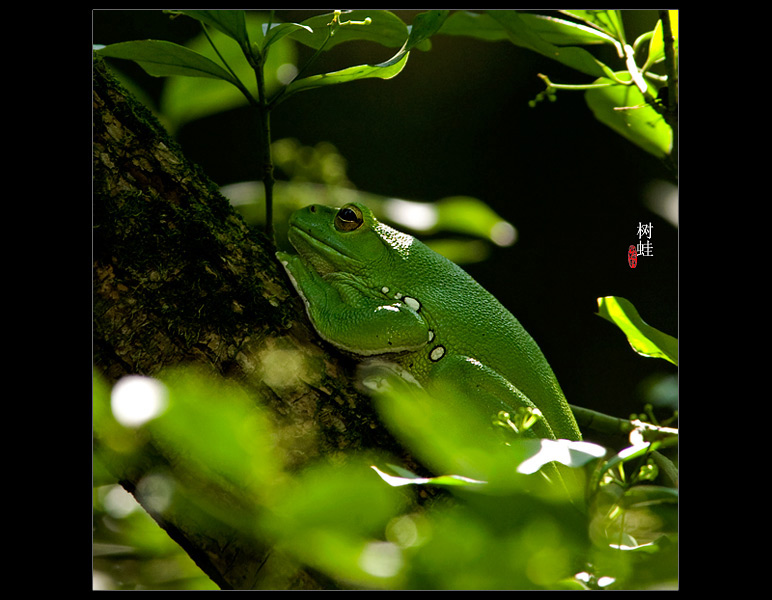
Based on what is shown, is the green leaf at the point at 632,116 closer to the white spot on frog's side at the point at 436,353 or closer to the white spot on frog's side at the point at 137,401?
the white spot on frog's side at the point at 436,353

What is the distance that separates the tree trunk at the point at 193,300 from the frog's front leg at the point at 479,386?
0.36 metres

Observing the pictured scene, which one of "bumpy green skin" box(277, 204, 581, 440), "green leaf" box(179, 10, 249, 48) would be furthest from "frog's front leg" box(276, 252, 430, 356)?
"green leaf" box(179, 10, 249, 48)

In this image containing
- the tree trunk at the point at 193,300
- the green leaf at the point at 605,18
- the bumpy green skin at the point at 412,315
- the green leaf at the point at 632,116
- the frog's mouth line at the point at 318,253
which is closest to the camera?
the tree trunk at the point at 193,300

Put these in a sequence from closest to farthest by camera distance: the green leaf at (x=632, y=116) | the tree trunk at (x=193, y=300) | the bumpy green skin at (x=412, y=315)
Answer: the tree trunk at (x=193, y=300) < the bumpy green skin at (x=412, y=315) < the green leaf at (x=632, y=116)

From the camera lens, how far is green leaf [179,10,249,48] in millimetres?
1484

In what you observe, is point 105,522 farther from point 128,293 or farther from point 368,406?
point 368,406

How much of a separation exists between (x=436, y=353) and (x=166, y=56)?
1.01 m

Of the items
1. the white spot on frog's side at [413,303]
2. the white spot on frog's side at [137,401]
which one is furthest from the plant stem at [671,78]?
the white spot on frog's side at [137,401]

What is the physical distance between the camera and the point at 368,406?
1.56 meters

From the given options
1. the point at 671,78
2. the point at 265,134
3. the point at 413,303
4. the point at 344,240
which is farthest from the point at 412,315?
the point at 671,78

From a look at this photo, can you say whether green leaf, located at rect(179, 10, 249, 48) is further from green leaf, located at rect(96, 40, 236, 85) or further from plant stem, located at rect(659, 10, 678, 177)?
plant stem, located at rect(659, 10, 678, 177)

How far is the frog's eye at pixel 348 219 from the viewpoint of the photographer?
2135 mm

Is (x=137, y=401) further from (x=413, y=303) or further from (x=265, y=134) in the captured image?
(x=413, y=303)

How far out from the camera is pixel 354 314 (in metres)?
1.84
